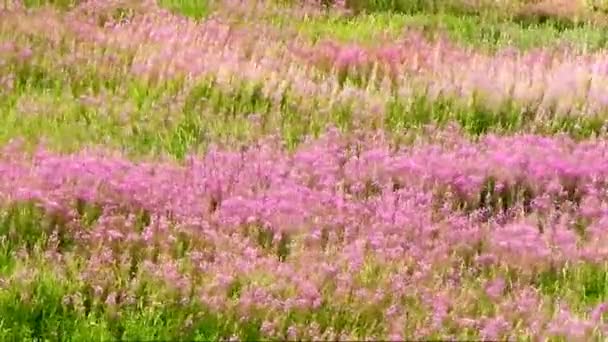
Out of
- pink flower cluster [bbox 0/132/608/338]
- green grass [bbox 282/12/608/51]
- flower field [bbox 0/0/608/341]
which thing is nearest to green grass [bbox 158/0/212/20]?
flower field [bbox 0/0/608/341]

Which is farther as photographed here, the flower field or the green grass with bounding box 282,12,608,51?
the green grass with bounding box 282,12,608,51

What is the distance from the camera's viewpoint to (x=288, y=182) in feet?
23.6

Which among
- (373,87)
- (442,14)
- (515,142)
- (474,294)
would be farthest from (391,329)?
(442,14)

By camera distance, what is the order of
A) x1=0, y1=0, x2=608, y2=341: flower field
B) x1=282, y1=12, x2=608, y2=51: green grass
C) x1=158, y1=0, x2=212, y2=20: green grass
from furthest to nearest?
x1=158, y1=0, x2=212, y2=20: green grass, x1=282, y1=12, x2=608, y2=51: green grass, x1=0, y1=0, x2=608, y2=341: flower field

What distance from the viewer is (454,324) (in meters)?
5.55

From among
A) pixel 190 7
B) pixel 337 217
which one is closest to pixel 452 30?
pixel 190 7

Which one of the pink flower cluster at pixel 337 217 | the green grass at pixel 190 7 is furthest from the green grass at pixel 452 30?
the pink flower cluster at pixel 337 217

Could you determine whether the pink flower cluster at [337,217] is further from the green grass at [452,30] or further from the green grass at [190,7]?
the green grass at [190,7]

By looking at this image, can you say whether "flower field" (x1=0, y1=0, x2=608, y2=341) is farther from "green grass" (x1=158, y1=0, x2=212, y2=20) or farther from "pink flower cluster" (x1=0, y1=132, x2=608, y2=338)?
"green grass" (x1=158, y1=0, x2=212, y2=20)

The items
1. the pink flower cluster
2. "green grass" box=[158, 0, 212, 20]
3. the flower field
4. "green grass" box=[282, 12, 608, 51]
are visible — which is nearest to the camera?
the flower field

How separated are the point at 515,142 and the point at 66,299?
4605 millimetres

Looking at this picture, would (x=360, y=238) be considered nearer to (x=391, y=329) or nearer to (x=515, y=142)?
(x=391, y=329)

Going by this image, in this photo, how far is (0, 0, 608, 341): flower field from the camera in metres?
5.54

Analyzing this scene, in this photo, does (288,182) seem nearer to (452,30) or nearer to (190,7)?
(190,7)
